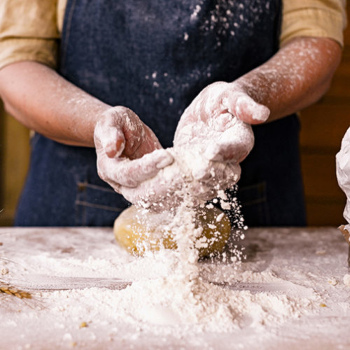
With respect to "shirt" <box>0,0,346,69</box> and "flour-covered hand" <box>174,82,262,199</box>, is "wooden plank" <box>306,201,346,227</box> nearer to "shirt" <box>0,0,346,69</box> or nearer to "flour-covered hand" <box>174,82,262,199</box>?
"shirt" <box>0,0,346,69</box>

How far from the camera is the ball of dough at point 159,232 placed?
2.51 ft

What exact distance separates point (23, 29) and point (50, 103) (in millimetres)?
209

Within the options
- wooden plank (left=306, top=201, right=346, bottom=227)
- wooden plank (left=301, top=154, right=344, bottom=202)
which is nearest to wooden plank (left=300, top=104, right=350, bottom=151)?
wooden plank (left=301, top=154, right=344, bottom=202)

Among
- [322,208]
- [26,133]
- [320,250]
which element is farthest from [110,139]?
[26,133]

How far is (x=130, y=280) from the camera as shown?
0.69 metres

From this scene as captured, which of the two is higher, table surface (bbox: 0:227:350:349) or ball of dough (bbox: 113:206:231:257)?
ball of dough (bbox: 113:206:231:257)

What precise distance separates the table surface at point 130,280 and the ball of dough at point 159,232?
3 cm

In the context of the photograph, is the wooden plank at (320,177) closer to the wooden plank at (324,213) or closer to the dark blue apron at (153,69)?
the wooden plank at (324,213)

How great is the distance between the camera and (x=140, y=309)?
1.86 feet

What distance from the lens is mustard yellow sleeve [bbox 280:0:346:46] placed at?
1.02 meters

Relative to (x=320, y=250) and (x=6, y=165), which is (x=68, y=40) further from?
(x=6, y=165)

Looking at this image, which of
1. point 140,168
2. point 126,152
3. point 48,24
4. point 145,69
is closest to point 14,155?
point 48,24

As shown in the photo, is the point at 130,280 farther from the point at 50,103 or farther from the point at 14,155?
the point at 14,155

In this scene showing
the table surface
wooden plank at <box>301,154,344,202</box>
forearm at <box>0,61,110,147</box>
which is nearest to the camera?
the table surface
